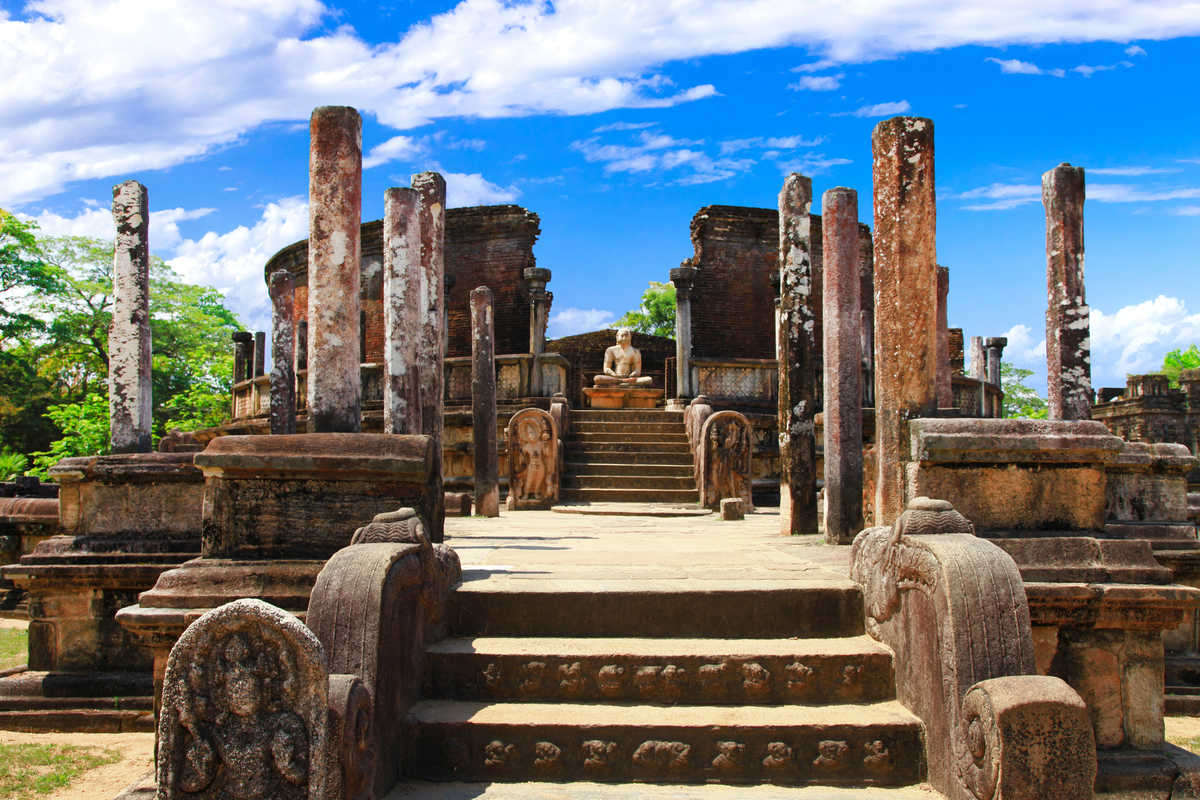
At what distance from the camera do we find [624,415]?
17.0m

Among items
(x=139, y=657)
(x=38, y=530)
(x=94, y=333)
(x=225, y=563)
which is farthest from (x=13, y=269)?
(x=225, y=563)

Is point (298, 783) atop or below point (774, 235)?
below

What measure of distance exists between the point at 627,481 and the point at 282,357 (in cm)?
593

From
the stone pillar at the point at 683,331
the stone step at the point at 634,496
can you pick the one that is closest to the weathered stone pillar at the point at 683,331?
the stone pillar at the point at 683,331

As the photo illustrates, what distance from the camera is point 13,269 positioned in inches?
1120

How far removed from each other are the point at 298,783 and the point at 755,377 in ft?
52.1

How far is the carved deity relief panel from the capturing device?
2.92 metres

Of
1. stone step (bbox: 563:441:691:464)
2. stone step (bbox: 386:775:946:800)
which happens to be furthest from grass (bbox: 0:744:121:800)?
stone step (bbox: 563:441:691:464)

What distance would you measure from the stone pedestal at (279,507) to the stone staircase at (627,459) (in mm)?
9061

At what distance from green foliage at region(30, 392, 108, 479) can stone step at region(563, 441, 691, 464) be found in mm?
12822

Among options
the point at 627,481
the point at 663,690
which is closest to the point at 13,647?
the point at 663,690

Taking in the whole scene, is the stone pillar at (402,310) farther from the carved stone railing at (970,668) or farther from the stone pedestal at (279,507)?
the carved stone railing at (970,668)

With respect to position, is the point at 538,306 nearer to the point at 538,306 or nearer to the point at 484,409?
the point at 538,306

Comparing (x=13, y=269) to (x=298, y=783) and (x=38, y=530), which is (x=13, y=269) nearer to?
(x=38, y=530)
